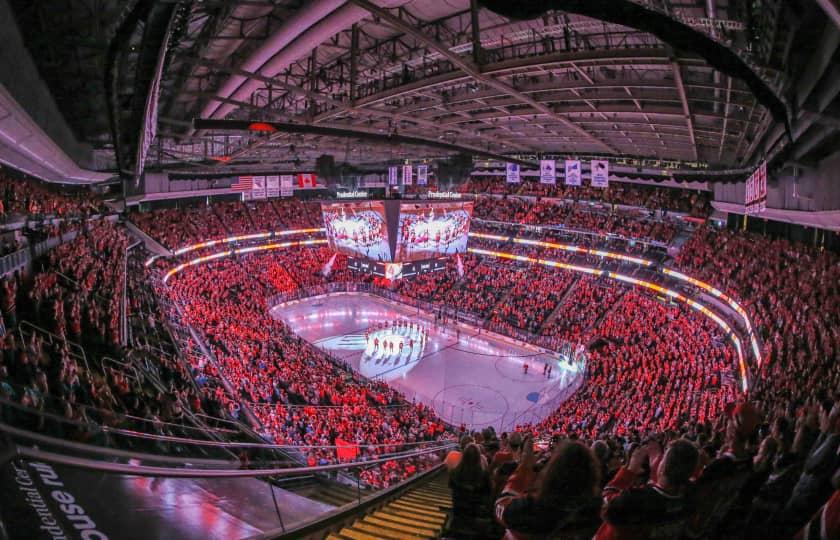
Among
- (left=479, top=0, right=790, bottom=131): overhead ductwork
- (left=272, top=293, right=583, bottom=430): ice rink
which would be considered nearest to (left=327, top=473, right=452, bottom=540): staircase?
(left=479, top=0, right=790, bottom=131): overhead ductwork

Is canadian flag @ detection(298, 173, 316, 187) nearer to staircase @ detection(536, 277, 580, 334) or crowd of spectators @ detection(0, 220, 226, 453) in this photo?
staircase @ detection(536, 277, 580, 334)

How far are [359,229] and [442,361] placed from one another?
8941 mm

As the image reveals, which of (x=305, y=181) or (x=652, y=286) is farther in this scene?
Result: (x=305, y=181)

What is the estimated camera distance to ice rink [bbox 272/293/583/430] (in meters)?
21.9

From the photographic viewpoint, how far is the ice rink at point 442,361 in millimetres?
21906

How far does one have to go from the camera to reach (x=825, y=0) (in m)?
3.95

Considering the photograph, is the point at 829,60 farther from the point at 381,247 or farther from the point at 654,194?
the point at 654,194

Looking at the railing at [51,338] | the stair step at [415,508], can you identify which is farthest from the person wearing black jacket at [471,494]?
the railing at [51,338]

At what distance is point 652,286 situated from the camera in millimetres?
30750

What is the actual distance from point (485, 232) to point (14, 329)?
4053 centimetres

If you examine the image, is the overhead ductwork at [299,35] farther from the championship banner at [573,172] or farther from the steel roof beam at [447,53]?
the championship banner at [573,172]

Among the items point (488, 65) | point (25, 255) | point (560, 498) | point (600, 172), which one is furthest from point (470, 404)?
point (560, 498)

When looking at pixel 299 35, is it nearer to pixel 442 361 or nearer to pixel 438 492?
pixel 438 492

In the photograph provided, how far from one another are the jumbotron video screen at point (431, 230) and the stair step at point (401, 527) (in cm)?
2347
